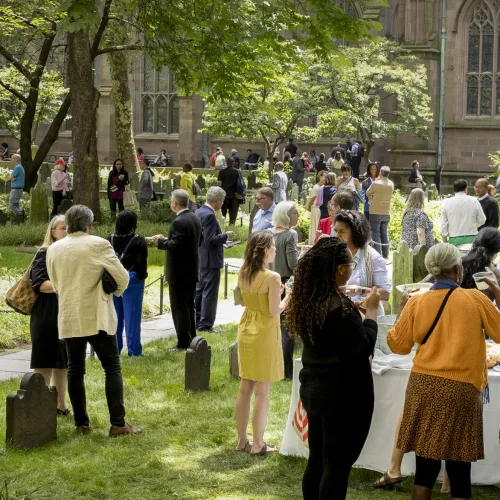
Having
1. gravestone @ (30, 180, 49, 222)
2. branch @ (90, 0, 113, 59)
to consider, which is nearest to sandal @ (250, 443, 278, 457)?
branch @ (90, 0, 113, 59)

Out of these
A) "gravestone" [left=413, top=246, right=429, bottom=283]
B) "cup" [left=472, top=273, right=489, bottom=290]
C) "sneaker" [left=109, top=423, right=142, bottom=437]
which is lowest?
"sneaker" [left=109, top=423, right=142, bottom=437]

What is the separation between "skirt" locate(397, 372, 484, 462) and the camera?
650cm

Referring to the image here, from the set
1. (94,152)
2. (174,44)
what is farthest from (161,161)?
(174,44)

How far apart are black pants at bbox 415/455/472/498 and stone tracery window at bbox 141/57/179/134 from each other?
132 ft

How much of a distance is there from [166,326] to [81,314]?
5828 mm

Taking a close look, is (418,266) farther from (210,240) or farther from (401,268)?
(210,240)

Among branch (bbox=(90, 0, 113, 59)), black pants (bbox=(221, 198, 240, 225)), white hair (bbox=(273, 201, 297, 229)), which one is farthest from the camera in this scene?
black pants (bbox=(221, 198, 240, 225))

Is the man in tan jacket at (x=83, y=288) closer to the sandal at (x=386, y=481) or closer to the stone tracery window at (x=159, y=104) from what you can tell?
the sandal at (x=386, y=481)

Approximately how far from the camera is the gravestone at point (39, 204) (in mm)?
24500

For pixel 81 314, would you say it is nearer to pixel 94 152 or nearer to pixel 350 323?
pixel 350 323

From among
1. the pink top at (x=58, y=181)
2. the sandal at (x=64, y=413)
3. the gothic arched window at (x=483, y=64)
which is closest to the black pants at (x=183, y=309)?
the sandal at (x=64, y=413)

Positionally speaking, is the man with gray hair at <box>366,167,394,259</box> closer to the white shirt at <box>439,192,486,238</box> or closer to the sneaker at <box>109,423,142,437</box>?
the white shirt at <box>439,192,486,238</box>

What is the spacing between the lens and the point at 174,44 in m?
16.3

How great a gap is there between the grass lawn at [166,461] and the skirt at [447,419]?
1.07m
